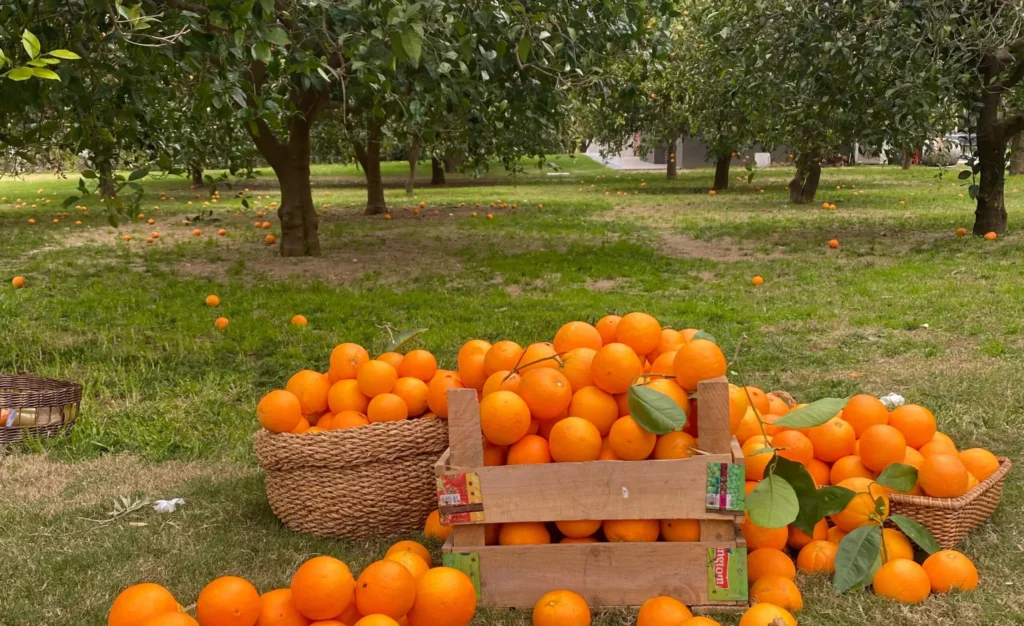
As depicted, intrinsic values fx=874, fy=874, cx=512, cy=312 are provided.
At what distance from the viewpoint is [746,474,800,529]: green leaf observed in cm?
263

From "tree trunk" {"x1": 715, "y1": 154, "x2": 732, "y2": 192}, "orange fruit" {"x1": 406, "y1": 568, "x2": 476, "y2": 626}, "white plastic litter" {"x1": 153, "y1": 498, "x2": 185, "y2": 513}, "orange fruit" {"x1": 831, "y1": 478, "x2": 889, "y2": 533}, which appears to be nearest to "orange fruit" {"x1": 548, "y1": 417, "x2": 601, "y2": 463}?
"orange fruit" {"x1": 406, "y1": 568, "x2": 476, "y2": 626}

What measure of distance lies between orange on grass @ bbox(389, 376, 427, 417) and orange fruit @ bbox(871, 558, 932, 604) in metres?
1.74

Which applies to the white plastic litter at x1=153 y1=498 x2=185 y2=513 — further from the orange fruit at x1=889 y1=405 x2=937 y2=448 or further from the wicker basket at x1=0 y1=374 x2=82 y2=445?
the orange fruit at x1=889 y1=405 x2=937 y2=448

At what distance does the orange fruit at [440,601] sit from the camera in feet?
8.09

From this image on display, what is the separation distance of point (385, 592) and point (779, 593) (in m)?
1.21

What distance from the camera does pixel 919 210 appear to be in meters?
14.9

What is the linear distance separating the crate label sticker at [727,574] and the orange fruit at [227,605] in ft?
4.55

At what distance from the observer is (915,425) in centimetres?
334

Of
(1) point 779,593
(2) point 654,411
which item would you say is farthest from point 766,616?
(2) point 654,411

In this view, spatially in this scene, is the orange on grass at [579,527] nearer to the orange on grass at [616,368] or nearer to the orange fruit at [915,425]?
the orange on grass at [616,368]

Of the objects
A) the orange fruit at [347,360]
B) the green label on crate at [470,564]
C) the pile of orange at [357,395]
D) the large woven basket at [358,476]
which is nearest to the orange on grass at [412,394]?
the pile of orange at [357,395]

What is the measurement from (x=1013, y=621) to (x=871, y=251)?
8415 mm

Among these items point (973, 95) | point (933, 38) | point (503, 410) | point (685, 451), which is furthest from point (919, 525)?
point (973, 95)

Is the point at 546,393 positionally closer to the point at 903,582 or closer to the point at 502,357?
the point at 502,357
